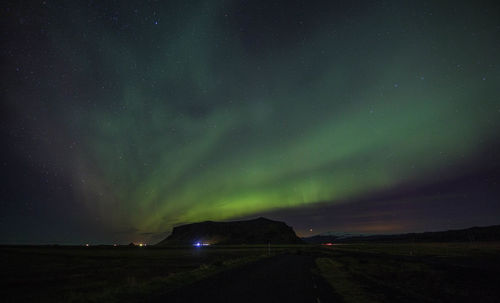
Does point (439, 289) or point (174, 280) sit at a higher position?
point (174, 280)

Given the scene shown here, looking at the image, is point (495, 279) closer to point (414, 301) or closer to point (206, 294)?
point (414, 301)

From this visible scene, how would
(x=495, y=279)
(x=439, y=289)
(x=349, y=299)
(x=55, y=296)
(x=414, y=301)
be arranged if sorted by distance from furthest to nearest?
(x=495, y=279), (x=439, y=289), (x=55, y=296), (x=414, y=301), (x=349, y=299)

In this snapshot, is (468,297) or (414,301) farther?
(468,297)

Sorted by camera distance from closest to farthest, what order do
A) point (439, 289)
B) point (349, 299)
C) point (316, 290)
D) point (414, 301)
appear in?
1. point (349, 299)
2. point (414, 301)
3. point (316, 290)
4. point (439, 289)

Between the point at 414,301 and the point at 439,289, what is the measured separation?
8.14 meters

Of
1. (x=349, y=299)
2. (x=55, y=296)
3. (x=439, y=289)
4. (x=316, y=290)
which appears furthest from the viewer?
(x=439, y=289)

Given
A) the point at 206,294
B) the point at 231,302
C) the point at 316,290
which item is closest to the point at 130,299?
the point at 206,294

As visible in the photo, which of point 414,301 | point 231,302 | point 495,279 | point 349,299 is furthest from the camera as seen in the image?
point 495,279

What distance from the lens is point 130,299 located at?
50.9 ft

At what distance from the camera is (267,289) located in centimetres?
1802

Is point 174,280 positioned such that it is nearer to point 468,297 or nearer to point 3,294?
point 3,294

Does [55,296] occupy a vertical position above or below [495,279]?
above

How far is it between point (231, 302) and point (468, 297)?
52.7ft

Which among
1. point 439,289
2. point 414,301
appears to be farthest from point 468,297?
point 414,301
